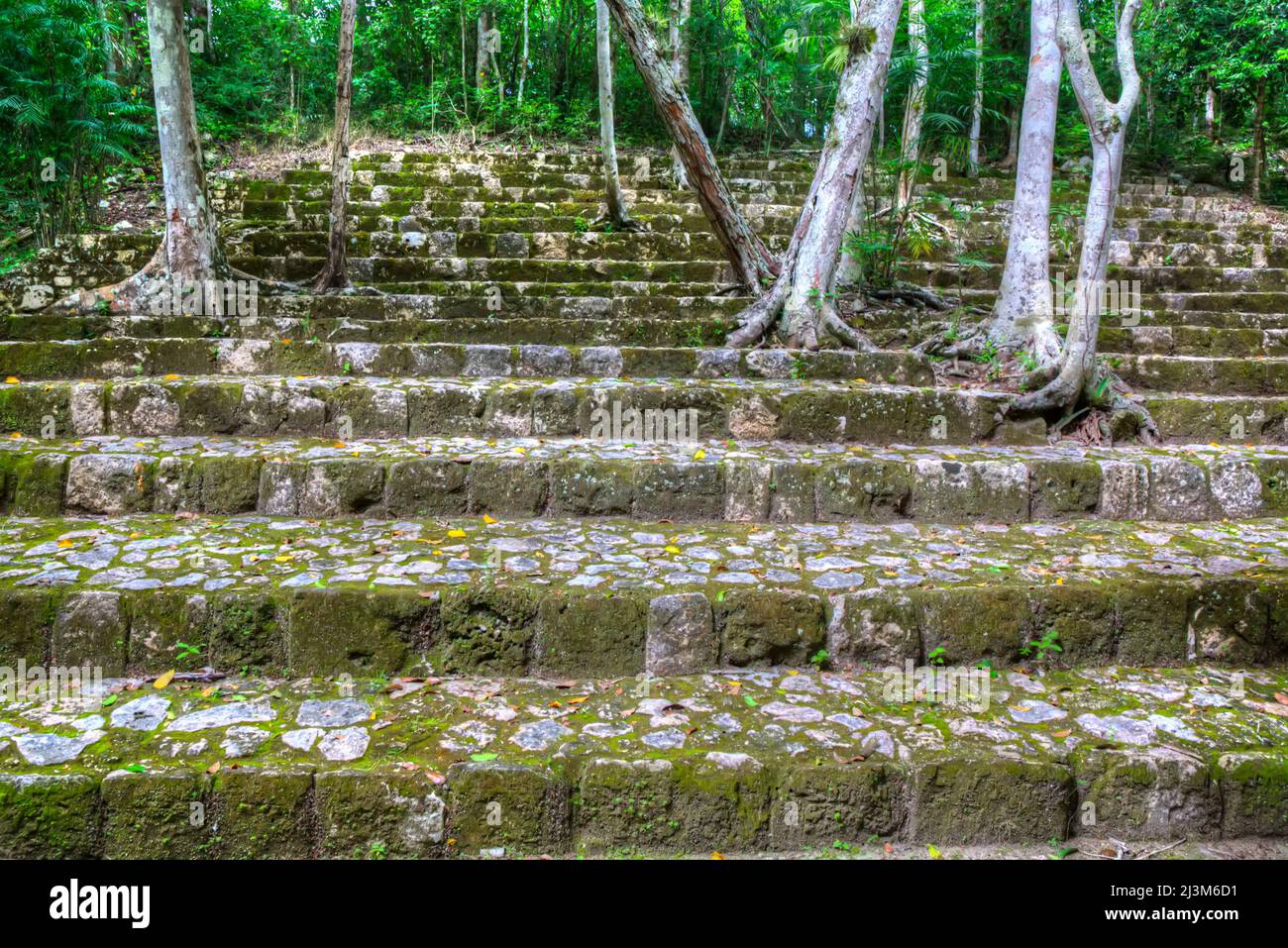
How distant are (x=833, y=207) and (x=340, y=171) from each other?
3.51 metres

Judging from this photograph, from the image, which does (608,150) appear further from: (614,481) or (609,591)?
(609,591)

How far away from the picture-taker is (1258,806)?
2.31 metres

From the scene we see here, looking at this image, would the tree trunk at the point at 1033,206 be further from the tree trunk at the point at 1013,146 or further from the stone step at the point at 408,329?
the tree trunk at the point at 1013,146

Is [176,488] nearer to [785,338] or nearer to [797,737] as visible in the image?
[797,737]

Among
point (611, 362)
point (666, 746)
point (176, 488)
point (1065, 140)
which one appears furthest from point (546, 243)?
point (1065, 140)

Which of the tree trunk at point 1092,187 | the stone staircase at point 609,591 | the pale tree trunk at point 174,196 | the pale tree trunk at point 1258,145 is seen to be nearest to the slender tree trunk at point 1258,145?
the pale tree trunk at point 1258,145

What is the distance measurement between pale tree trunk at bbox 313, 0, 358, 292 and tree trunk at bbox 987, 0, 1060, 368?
178 inches

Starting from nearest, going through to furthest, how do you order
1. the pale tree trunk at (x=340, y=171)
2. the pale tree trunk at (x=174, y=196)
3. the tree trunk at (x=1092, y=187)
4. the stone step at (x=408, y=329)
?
the tree trunk at (x=1092, y=187) → the stone step at (x=408, y=329) → the pale tree trunk at (x=174, y=196) → the pale tree trunk at (x=340, y=171)

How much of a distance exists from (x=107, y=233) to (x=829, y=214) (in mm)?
5145

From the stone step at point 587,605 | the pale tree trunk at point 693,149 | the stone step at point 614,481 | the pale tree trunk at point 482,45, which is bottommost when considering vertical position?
the stone step at point 587,605

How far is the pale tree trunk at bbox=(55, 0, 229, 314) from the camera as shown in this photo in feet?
17.3

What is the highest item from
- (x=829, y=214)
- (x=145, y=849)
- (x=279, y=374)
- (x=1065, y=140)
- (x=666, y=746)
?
(x=1065, y=140)

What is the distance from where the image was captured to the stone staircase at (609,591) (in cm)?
221

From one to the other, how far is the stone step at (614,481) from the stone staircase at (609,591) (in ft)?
0.05
